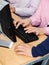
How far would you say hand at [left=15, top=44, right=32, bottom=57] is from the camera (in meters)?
1.29

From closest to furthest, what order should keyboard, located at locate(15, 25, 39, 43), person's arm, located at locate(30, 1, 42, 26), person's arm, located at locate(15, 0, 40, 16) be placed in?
keyboard, located at locate(15, 25, 39, 43)
person's arm, located at locate(30, 1, 42, 26)
person's arm, located at locate(15, 0, 40, 16)

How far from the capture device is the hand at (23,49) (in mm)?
1287

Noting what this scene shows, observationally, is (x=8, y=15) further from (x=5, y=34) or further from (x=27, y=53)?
(x=27, y=53)

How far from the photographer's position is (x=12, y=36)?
54.4 inches

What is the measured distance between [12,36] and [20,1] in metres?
0.73

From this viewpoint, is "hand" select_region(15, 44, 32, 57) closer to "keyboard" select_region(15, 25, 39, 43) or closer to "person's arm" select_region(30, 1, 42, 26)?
"keyboard" select_region(15, 25, 39, 43)

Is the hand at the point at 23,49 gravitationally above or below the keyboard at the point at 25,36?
below

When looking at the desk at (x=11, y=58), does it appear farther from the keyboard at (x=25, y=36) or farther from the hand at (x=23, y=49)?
the keyboard at (x=25, y=36)

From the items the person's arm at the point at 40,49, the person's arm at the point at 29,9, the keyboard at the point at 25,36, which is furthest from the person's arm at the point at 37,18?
the person's arm at the point at 40,49

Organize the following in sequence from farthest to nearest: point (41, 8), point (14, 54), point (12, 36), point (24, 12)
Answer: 1. point (24, 12)
2. point (41, 8)
3. point (12, 36)
4. point (14, 54)

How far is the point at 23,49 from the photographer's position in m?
1.31

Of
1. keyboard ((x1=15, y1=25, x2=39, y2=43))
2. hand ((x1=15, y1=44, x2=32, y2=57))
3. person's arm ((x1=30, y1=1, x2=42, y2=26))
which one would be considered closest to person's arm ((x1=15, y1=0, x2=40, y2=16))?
person's arm ((x1=30, y1=1, x2=42, y2=26))

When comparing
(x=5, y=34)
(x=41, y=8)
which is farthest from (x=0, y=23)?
(x=41, y=8)

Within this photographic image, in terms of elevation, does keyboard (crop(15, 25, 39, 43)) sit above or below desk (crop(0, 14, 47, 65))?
above
